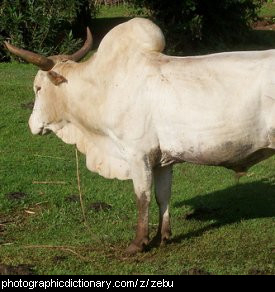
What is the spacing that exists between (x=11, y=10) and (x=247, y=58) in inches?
387

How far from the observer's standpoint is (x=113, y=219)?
688 cm

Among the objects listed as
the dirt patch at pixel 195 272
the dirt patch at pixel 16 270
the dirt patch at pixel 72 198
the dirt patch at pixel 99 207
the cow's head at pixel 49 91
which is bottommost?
the dirt patch at pixel 72 198

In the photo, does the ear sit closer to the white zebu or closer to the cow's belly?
the white zebu

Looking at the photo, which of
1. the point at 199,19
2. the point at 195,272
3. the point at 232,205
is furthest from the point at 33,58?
the point at 199,19

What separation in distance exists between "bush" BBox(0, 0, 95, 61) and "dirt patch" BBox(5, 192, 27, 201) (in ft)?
24.0

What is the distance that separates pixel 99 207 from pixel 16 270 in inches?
71.7

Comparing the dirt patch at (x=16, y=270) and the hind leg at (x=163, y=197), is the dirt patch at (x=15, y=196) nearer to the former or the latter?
the hind leg at (x=163, y=197)

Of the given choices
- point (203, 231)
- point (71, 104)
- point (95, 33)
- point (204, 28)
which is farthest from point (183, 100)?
point (95, 33)

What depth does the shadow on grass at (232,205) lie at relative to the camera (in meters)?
6.95

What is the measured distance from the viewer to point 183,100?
5.48 meters

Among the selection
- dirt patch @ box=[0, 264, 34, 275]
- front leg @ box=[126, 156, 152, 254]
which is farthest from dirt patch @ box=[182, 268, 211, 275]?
dirt patch @ box=[0, 264, 34, 275]

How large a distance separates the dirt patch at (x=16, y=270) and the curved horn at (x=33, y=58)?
1.64 meters

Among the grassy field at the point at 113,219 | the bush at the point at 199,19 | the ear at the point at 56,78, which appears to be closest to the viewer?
the grassy field at the point at 113,219

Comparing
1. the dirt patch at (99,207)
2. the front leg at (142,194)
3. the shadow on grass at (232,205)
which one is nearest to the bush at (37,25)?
the shadow on grass at (232,205)
